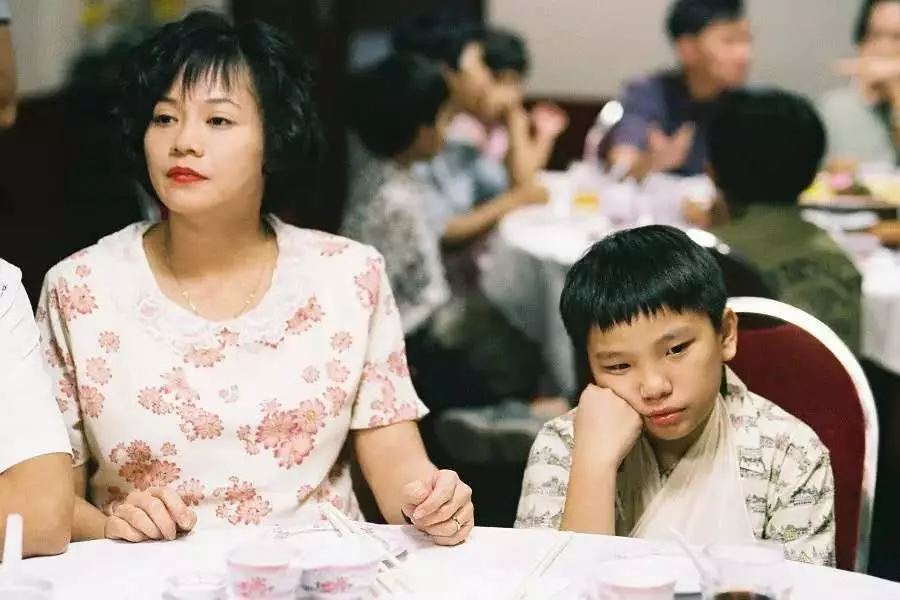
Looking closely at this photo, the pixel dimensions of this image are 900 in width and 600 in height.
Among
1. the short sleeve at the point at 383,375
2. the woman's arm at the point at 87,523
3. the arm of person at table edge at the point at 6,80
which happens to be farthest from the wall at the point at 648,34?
the woman's arm at the point at 87,523

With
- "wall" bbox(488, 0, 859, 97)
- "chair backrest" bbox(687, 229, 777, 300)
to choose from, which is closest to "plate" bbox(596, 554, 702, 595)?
"chair backrest" bbox(687, 229, 777, 300)

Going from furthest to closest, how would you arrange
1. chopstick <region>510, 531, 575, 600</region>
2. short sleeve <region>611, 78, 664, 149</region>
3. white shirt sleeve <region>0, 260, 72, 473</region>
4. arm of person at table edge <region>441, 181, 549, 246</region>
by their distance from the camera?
short sleeve <region>611, 78, 664, 149</region>, arm of person at table edge <region>441, 181, 549, 246</region>, white shirt sleeve <region>0, 260, 72, 473</region>, chopstick <region>510, 531, 575, 600</region>

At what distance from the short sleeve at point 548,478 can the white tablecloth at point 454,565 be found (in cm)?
28

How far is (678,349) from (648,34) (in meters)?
3.27

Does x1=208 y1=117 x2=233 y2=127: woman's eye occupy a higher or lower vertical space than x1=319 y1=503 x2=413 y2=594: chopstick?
higher

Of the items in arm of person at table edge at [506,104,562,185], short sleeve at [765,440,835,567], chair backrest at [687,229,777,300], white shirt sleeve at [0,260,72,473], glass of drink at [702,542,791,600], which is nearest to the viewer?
glass of drink at [702,542,791,600]

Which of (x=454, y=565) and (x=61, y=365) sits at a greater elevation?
(x=61, y=365)

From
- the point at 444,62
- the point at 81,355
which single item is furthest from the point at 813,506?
the point at 444,62

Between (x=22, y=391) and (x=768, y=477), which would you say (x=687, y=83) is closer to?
(x=768, y=477)

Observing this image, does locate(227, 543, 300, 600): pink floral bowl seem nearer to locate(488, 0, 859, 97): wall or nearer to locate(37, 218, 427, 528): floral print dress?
locate(37, 218, 427, 528): floral print dress

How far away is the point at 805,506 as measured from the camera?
1.79 metres

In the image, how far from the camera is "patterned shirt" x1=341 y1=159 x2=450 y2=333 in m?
3.77

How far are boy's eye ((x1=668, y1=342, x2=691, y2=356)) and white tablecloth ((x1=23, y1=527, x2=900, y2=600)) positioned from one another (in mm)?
389

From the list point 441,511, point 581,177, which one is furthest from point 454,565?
point 581,177
